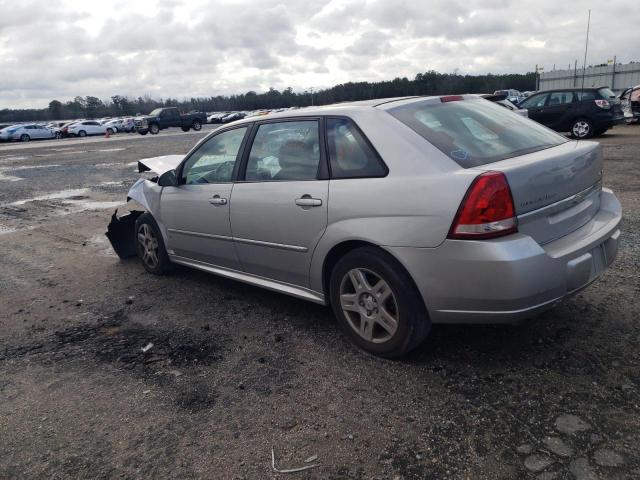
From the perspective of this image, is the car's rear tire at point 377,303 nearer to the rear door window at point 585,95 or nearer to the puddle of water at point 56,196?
the puddle of water at point 56,196

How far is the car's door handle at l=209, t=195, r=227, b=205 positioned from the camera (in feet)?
14.0

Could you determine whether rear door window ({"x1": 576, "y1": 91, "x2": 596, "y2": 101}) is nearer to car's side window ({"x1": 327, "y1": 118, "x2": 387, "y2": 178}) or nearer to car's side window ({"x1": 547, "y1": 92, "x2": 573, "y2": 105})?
car's side window ({"x1": 547, "y1": 92, "x2": 573, "y2": 105})

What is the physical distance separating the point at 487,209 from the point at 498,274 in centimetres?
35

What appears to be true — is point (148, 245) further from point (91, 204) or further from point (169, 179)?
point (91, 204)

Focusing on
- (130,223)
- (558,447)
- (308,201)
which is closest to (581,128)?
(130,223)

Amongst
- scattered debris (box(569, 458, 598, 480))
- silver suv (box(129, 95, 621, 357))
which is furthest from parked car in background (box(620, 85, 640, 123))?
scattered debris (box(569, 458, 598, 480))

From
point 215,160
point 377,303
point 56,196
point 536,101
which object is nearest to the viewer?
point 377,303

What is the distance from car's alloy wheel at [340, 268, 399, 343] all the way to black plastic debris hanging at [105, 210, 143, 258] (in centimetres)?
348

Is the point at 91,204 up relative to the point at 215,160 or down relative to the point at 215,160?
down

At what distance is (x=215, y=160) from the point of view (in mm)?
4574

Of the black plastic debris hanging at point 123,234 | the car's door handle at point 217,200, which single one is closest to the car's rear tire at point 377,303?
the car's door handle at point 217,200

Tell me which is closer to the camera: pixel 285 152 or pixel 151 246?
pixel 285 152

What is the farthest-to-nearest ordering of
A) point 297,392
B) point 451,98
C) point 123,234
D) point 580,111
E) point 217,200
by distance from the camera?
point 580,111
point 123,234
point 217,200
point 451,98
point 297,392

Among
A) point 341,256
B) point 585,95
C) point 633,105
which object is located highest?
point 585,95
